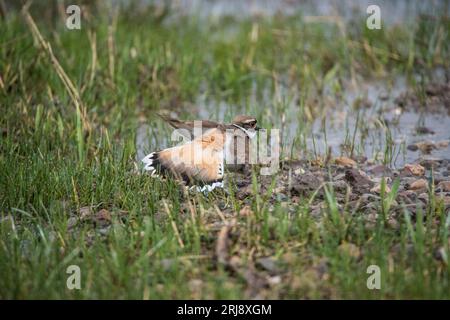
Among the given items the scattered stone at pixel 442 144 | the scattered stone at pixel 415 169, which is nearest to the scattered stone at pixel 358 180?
the scattered stone at pixel 415 169

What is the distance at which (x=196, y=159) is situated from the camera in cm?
513

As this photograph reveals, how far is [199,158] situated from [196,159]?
2cm

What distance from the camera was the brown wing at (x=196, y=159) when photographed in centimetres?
510

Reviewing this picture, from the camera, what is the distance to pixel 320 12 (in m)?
9.98

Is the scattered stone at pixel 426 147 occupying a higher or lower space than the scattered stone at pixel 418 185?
higher

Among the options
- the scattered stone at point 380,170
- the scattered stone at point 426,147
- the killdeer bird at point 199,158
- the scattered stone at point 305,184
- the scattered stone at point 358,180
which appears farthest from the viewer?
the scattered stone at point 426,147

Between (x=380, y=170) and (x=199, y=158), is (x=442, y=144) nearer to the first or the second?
(x=380, y=170)

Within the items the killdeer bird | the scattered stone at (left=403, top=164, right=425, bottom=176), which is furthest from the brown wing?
the scattered stone at (left=403, top=164, right=425, bottom=176)

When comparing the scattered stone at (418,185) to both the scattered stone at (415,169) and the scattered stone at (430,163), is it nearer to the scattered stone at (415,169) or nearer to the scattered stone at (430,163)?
the scattered stone at (415,169)

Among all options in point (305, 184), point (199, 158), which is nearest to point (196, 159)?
point (199, 158)

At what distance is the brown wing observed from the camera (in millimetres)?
5102

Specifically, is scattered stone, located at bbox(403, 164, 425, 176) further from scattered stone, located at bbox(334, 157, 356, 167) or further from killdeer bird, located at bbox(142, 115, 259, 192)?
killdeer bird, located at bbox(142, 115, 259, 192)

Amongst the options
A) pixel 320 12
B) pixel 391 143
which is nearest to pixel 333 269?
pixel 391 143

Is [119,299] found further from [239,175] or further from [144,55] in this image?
[144,55]
